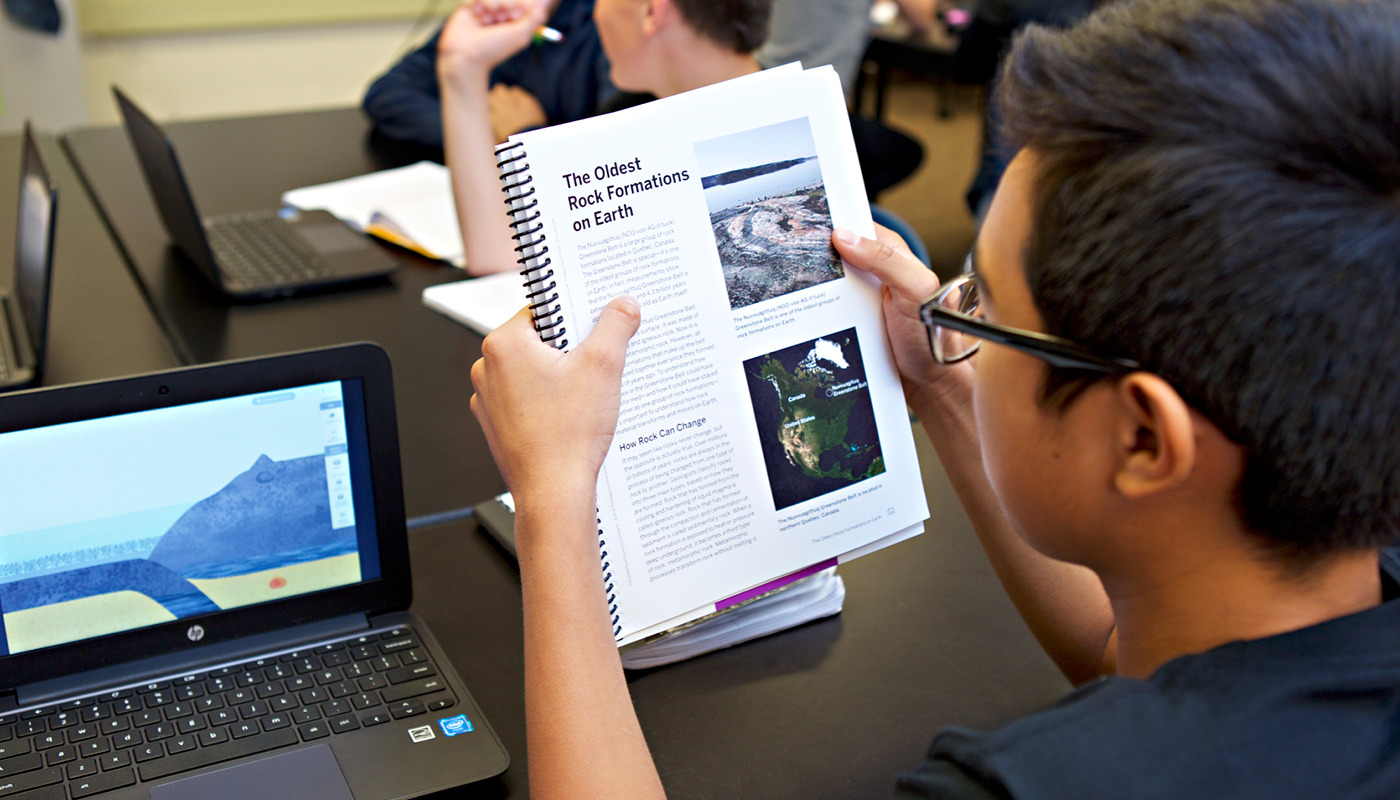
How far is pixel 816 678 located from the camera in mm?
790

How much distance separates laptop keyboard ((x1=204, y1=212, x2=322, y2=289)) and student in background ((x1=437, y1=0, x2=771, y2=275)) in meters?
0.24

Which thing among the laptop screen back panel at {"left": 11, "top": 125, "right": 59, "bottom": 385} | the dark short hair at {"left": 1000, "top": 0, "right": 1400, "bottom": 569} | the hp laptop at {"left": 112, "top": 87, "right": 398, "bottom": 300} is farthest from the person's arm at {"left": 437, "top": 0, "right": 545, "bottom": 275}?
the dark short hair at {"left": 1000, "top": 0, "right": 1400, "bottom": 569}

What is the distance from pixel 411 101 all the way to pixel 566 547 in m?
1.76

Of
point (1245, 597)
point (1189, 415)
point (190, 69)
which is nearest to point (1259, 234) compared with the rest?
point (1189, 415)

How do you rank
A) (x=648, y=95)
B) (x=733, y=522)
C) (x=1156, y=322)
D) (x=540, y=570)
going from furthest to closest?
(x=648, y=95), (x=733, y=522), (x=540, y=570), (x=1156, y=322)

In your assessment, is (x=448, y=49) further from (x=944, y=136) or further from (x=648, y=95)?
(x=944, y=136)

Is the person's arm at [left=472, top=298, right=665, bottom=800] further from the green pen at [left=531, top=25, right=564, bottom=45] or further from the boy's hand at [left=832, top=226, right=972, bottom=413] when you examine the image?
the green pen at [left=531, top=25, right=564, bottom=45]

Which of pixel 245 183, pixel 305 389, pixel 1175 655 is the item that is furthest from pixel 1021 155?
pixel 245 183

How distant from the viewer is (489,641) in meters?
0.82

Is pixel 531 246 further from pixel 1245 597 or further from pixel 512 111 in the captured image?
pixel 512 111

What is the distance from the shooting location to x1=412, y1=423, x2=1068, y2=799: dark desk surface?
705 millimetres

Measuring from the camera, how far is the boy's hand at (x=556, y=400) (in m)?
0.65

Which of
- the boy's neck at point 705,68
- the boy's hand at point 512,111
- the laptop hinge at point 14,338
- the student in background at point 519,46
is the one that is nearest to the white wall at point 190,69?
the boy's hand at point 512,111

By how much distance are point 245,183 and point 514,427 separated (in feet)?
4.96
